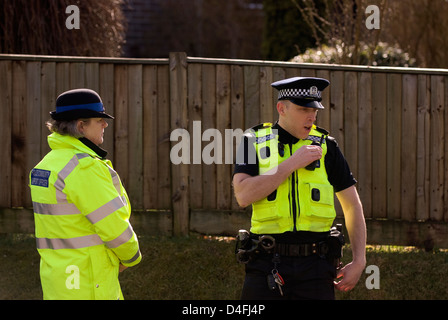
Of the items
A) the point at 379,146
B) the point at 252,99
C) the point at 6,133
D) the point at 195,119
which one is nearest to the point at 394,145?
the point at 379,146

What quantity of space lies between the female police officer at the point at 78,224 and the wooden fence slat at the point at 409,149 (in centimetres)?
412

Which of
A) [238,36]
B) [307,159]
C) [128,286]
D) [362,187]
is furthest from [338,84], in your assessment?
[238,36]

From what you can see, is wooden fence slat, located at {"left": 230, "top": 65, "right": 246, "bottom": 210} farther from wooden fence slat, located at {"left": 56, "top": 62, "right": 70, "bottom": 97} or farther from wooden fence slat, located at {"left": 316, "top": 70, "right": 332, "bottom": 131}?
wooden fence slat, located at {"left": 56, "top": 62, "right": 70, "bottom": 97}

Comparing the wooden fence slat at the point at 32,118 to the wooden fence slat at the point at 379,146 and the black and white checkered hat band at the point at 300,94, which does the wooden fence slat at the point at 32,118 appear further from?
the black and white checkered hat band at the point at 300,94

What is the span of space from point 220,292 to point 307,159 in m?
2.90

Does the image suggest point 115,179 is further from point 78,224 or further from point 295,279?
point 295,279

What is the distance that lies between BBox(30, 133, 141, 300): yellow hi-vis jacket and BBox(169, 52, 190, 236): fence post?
3365mm

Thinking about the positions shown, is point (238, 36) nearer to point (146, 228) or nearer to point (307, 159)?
point (146, 228)

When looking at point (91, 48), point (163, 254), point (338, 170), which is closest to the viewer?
point (338, 170)

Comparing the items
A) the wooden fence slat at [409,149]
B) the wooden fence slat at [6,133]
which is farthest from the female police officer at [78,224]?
the wooden fence slat at [409,149]

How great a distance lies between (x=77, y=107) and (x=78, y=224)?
67 cm

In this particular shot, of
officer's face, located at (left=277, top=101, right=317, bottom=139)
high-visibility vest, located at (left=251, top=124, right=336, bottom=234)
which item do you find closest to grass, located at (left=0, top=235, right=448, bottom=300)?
high-visibility vest, located at (left=251, top=124, right=336, bottom=234)

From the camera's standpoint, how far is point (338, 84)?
702 cm

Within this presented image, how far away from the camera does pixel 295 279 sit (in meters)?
3.70
